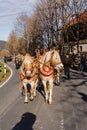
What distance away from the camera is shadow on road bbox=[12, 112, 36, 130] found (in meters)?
10.7

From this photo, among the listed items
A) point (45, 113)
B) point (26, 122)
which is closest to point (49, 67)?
point (45, 113)

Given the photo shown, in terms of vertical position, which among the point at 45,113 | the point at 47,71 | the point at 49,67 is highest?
the point at 49,67

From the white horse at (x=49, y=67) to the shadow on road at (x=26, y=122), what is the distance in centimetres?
251

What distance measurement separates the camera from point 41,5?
196 ft

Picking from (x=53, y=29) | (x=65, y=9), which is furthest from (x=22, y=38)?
(x=65, y=9)

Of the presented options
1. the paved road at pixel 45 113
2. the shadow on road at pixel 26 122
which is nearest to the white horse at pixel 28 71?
the paved road at pixel 45 113

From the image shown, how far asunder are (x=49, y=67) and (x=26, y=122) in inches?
160

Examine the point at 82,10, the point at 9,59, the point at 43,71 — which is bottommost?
the point at 9,59

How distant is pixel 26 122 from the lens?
11438 mm

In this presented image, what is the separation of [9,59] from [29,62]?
78.0 metres

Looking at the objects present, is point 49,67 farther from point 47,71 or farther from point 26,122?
point 26,122

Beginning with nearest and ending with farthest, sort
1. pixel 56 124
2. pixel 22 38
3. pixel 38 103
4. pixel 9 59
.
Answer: pixel 56 124, pixel 38 103, pixel 9 59, pixel 22 38

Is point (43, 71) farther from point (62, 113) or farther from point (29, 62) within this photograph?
point (62, 113)

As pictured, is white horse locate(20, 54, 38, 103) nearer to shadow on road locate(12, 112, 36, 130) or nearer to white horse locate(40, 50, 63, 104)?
white horse locate(40, 50, 63, 104)
